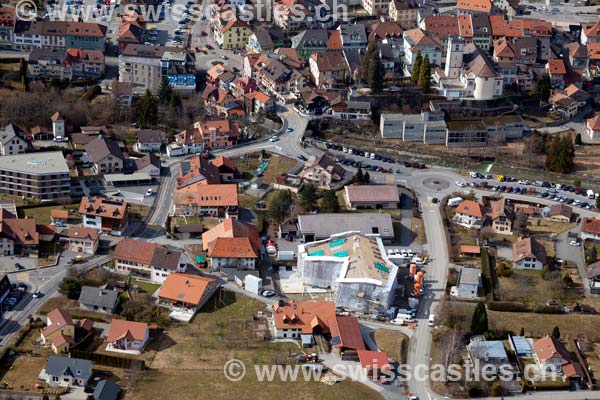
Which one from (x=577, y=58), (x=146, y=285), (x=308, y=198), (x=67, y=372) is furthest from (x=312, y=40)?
(x=67, y=372)

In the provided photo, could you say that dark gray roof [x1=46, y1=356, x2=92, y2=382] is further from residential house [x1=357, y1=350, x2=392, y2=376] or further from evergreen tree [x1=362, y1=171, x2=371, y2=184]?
evergreen tree [x1=362, y1=171, x2=371, y2=184]

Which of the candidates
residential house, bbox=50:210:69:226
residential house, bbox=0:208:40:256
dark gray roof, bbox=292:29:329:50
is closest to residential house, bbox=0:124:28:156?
residential house, bbox=50:210:69:226

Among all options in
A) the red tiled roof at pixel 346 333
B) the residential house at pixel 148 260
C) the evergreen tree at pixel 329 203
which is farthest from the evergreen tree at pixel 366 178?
the red tiled roof at pixel 346 333

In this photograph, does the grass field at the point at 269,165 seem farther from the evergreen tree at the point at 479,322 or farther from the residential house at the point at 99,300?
the evergreen tree at the point at 479,322

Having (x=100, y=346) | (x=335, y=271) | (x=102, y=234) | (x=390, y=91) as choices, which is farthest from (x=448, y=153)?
(x=100, y=346)

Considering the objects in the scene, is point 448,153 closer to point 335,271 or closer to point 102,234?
point 335,271

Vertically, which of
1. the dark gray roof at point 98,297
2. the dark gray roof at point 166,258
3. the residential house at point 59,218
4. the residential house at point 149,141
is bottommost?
the dark gray roof at point 98,297
